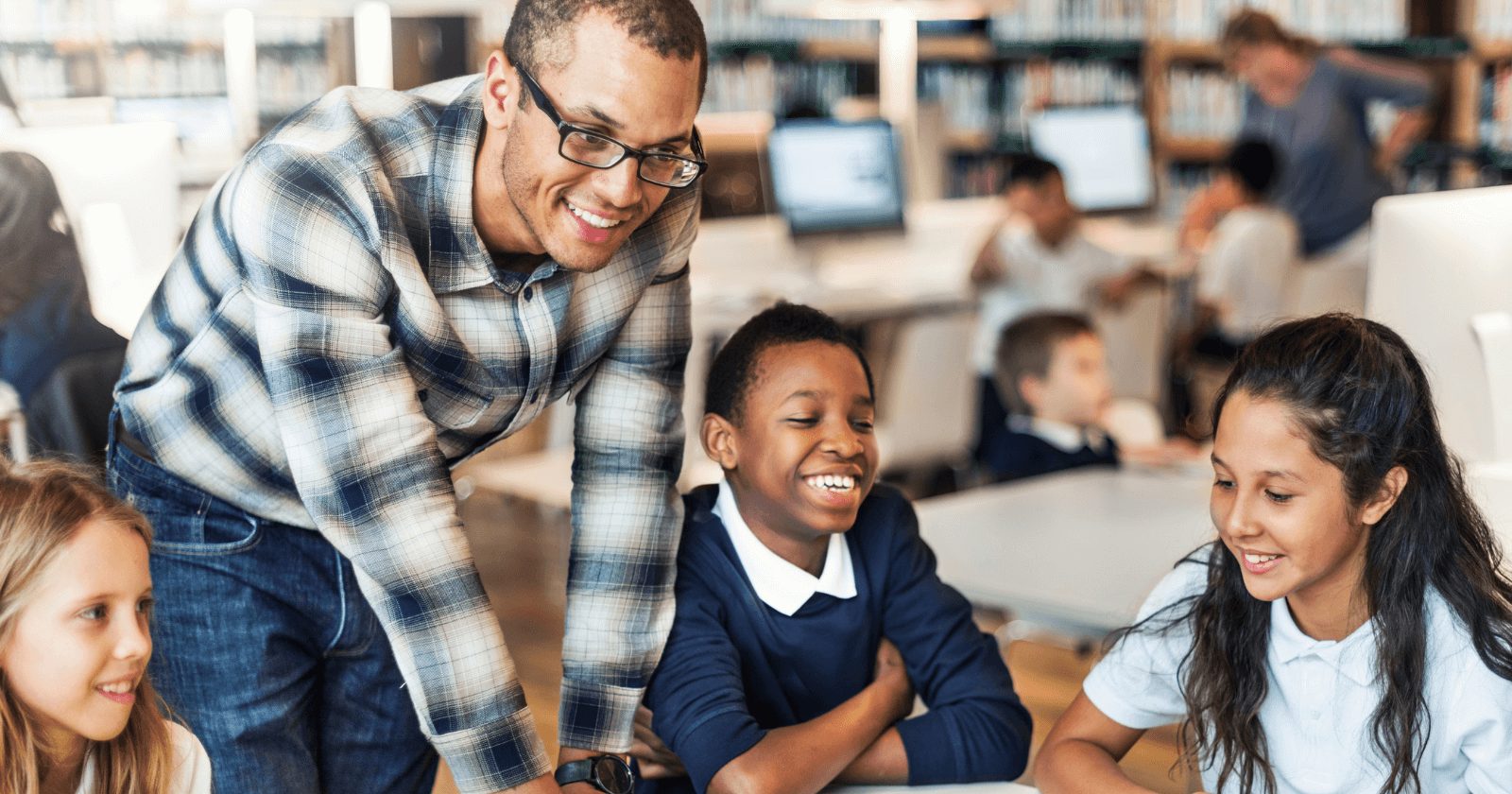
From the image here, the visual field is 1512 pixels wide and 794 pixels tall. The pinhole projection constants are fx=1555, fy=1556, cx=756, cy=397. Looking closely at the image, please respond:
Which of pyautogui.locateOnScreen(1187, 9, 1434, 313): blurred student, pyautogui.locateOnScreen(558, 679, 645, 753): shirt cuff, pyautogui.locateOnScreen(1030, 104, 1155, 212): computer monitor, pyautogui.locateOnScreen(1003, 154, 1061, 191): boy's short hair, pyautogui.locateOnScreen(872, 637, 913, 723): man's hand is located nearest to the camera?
pyautogui.locateOnScreen(558, 679, 645, 753): shirt cuff

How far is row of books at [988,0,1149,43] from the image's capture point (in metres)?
7.14

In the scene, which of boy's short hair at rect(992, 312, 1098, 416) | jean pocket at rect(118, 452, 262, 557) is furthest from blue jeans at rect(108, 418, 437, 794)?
boy's short hair at rect(992, 312, 1098, 416)

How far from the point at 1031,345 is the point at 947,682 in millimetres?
2197

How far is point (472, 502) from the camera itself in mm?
5293

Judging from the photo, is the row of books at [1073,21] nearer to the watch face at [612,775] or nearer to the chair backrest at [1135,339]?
the chair backrest at [1135,339]

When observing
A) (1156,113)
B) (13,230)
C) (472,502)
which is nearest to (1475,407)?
(13,230)

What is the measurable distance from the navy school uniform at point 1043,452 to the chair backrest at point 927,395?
0.79 metres

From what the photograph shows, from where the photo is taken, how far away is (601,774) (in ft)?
4.70

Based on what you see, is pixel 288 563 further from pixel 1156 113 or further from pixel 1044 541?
pixel 1156 113

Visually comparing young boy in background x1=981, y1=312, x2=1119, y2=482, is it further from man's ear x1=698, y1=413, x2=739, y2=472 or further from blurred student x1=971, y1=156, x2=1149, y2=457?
man's ear x1=698, y1=413, x2=739, y2=472

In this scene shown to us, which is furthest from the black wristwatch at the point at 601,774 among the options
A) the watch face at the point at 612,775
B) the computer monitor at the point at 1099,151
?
the computer monitor at the point at 1099,151

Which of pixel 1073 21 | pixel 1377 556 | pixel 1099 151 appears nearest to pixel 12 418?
pixel 1377 556

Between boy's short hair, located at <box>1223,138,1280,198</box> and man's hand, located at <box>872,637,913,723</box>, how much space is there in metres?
4.14

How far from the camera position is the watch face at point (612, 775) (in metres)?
1.43
